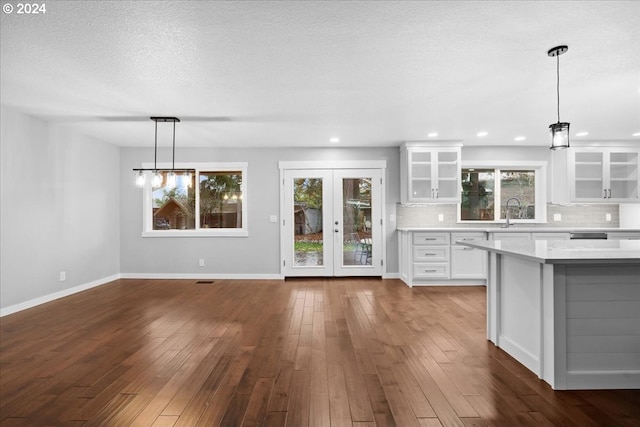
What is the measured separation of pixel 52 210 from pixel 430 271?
5683 mm

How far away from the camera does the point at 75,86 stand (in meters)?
3.37

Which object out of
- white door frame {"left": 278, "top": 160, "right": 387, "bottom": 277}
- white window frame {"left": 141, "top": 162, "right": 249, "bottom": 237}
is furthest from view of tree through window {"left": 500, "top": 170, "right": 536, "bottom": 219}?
white window frame {"left": 141, "top": 162, "right": 249, "bottom": 237}

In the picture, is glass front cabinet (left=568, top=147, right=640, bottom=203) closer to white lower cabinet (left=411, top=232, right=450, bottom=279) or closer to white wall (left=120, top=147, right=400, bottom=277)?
white lower cabinet (left=411, top=232, right=450, bottom=279)

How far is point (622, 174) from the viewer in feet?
19.4

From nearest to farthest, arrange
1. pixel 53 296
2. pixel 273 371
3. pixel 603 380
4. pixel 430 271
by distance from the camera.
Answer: pixel 603 380
pixel 273 371
pixel 53 296
pixel 430 271

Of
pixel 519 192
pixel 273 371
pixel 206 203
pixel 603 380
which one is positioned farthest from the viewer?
pixel 206 203

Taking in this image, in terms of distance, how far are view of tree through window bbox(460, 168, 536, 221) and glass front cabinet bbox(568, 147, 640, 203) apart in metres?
0.64

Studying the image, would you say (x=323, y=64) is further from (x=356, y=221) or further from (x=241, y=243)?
(x=241, y=243)

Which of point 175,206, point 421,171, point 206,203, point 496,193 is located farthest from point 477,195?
point 175,206

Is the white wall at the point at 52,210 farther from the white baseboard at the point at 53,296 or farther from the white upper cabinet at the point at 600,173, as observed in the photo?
the white upper cabinet at the point at 600,173

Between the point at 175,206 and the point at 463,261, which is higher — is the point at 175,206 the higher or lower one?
the higher one

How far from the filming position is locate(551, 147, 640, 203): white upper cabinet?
5863mm

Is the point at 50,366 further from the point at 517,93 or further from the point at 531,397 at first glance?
the point at 517,93

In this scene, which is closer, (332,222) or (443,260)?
(443,260)
